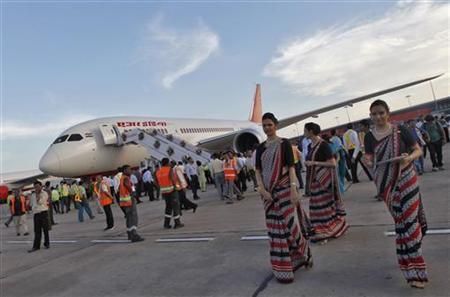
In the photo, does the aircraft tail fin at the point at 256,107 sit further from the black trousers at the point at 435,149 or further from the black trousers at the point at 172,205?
the black trousers at the point at 172,205

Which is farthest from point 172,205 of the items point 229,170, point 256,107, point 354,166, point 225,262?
point 256,107

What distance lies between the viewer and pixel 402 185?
3463 millimetres

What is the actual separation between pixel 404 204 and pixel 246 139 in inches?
671

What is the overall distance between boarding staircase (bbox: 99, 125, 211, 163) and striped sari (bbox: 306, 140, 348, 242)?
43.5 ft

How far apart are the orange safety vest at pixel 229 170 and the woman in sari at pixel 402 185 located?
319 inches

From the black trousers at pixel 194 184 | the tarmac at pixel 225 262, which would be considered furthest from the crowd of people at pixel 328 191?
the black trousers at pixel 194 184

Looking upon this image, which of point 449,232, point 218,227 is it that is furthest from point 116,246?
point 449,232

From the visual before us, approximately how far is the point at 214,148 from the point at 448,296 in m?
22.1

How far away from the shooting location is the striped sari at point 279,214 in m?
4.00

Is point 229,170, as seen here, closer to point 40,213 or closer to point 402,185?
point 40,213

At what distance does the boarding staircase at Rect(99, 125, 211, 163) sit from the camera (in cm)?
1881

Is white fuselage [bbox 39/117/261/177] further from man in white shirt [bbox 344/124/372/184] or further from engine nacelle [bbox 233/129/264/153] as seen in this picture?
man in white shirt [bbox 344/124/372/184]

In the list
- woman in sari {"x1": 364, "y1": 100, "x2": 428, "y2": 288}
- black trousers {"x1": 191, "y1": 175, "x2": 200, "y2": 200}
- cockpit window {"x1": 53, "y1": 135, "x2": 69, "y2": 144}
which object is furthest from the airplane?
woman in sari {"x1": 364, "y1": 100, "x2": 428, "y2": 288}

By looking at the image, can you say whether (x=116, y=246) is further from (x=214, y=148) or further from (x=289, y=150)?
(x=214, y=148)
